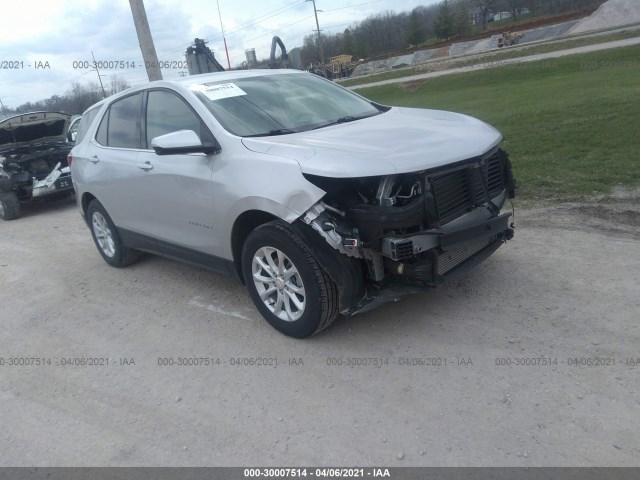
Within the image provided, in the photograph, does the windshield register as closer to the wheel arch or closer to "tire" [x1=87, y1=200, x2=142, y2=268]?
the wheel arch

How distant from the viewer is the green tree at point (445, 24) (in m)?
69.7

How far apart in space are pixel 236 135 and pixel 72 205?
8033 mm

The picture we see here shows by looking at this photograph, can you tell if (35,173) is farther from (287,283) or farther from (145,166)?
(287,283)

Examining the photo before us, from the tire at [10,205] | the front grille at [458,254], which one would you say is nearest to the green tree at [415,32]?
the tire at [10,205]

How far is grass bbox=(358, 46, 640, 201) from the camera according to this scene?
22.1ft

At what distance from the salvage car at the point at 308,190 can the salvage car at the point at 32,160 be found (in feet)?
19.4

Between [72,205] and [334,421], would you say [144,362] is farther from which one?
[72,205]

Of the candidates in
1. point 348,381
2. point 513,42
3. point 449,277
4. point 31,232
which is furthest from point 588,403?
point 513,42

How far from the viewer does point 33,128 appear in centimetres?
1059

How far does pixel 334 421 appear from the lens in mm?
3057

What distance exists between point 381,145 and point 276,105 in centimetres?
132

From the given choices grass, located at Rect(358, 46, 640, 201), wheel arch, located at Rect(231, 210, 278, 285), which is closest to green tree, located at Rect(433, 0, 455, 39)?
grass, located at Rect(358, 46, 640, 201)

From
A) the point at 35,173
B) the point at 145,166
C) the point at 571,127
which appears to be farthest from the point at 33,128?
the point at 571,127

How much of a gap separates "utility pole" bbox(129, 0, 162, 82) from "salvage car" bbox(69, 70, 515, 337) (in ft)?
23.1
